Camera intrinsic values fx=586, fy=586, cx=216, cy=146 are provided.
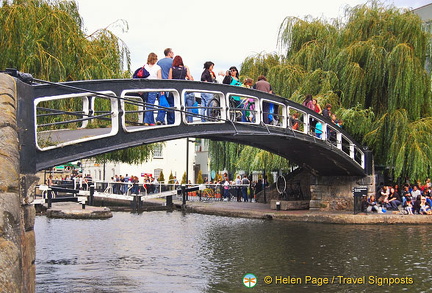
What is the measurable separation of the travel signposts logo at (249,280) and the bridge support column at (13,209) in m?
3.82

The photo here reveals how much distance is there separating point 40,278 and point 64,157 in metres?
2.46

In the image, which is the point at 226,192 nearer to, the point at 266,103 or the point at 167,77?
the point at 266,103

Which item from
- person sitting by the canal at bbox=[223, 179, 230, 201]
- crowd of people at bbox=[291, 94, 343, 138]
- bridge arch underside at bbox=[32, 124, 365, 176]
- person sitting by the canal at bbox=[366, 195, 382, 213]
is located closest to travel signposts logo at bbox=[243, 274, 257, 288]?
bridge arch underside at bbox=[32, 124, 365, 176]

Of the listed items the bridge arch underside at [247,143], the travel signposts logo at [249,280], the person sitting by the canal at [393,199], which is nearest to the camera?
the bridge arch underside at [247,143]

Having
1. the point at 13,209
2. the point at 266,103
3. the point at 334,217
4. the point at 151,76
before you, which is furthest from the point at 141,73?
the point at 334,217

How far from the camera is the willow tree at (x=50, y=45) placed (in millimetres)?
13695

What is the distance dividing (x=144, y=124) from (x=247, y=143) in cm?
628

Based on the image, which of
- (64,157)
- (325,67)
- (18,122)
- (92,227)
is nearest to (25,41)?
(92,227)

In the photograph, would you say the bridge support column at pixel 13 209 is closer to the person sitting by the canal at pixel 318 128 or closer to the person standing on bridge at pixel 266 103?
the person standing on bridge at pixel 266 103

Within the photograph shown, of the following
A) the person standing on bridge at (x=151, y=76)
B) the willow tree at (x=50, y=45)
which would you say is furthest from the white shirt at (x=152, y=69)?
the willow tree at (x=50, y=45)

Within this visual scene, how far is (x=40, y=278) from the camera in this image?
887 centimetres

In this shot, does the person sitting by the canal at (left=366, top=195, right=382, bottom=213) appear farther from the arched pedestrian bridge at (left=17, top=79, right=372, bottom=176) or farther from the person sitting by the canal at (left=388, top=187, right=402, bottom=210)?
the arched pedestrian bridge at (left=17, top=79, right=372, bottom=176)

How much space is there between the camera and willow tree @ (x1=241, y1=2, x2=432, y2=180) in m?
18.0

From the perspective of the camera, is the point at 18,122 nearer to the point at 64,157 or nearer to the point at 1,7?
the point at 64,157
